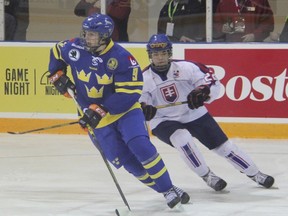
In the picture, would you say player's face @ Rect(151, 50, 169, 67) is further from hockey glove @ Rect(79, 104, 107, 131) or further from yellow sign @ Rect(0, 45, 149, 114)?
yellow sign @ Rect(0, 45, 149, 114)

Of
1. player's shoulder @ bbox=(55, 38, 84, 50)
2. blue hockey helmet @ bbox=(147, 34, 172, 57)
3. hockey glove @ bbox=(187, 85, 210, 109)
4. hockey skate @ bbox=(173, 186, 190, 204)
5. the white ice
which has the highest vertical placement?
player's shoulder @ bbox=(55, 38, 84, 50)

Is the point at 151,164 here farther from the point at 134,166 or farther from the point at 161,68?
the point at 161,68

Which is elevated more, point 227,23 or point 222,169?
point 227,23

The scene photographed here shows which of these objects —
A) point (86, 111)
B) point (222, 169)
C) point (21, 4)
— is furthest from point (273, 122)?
point (86, 111)

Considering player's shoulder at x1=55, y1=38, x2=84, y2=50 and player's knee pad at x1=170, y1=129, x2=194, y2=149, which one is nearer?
player's shoulder at x1=55, y1=38, x2=84, y2=50

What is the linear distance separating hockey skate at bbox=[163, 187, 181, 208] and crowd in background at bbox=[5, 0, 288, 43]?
305cm

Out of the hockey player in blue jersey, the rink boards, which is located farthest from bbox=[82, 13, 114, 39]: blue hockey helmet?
the rink boards

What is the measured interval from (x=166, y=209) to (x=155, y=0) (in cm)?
325

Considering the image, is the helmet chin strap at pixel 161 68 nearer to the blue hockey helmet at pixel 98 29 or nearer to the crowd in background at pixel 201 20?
the blue hockey helmet at pixel 98 29

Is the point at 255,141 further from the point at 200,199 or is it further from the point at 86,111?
the point at 86,111

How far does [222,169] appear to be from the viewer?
20.5 ft

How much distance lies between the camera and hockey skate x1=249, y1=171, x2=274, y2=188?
217 inches

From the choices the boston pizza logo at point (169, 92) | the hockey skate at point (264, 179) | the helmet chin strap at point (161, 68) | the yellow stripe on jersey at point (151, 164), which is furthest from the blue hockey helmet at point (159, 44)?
the hockey skate at point (264, 179)

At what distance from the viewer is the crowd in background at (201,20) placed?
7594 mm
